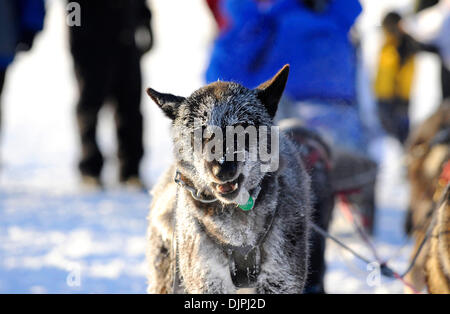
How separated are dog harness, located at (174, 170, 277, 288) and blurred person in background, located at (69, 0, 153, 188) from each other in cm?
370

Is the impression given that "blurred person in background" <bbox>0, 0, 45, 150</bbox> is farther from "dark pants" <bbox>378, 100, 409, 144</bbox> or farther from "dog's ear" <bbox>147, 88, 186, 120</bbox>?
"dark pants" <bbox>378, 100, 409, 144</bbox>

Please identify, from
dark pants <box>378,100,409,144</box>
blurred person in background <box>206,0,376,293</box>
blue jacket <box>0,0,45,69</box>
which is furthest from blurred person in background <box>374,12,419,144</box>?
blue jacket <box>0,0,45,69</box>

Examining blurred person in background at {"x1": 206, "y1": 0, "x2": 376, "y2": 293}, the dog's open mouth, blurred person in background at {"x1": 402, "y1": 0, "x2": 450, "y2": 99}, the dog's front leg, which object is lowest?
the dog's front leg

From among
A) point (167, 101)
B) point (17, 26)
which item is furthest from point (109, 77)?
point (167, 101)

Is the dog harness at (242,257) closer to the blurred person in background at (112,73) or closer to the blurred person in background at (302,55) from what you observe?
Answer: the blurred person in background at (302,55)

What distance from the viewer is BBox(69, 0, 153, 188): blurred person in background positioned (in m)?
5.39

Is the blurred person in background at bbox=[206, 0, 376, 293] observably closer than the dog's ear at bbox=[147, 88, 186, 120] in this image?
No

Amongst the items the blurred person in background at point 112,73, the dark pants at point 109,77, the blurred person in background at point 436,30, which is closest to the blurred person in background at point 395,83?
the blurred person in background at point 436,30

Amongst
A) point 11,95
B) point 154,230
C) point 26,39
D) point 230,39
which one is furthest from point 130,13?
point 11,95

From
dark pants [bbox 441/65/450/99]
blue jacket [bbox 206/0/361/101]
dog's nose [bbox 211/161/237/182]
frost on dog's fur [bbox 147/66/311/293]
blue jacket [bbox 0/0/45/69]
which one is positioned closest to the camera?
dog's nose [bbox 211/161/237/182]

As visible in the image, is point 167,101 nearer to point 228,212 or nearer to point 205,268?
point 228,212

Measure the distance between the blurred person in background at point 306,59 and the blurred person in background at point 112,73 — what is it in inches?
81.5
